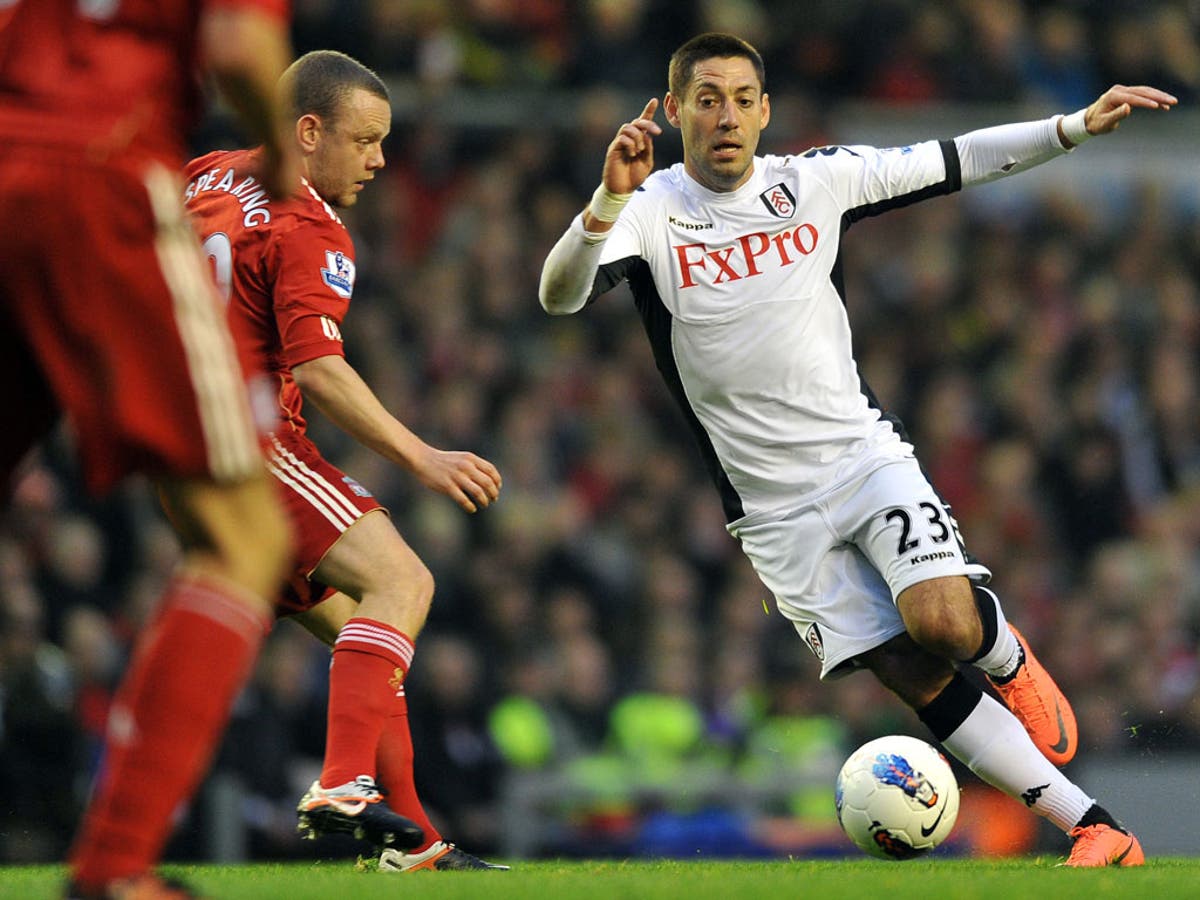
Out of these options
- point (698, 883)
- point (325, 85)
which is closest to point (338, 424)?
point (325, 85)

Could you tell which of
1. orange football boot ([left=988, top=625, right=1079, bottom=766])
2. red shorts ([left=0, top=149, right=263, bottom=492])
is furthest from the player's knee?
red shorts ([left=0, top=149, right=263, bottom=492])

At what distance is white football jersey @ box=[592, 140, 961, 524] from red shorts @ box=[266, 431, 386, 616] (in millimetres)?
1093

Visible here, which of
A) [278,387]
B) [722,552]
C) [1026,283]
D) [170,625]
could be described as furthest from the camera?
[1026,283]

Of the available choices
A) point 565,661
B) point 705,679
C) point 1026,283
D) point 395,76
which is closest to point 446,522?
point 565,661

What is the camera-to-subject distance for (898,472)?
18.7 feet

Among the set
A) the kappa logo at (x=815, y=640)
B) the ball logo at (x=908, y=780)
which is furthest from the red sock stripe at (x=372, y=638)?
the ball logo at (x=908, y=780)

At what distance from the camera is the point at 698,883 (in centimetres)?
432

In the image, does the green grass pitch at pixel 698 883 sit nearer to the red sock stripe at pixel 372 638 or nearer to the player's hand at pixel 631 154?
the red sock stripe at pixel 372 638

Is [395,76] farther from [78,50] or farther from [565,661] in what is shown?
[78,50]

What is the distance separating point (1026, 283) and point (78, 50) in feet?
34.8

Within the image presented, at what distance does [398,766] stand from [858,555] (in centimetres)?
162

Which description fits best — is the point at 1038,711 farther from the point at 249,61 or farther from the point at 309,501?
the point at 249,61

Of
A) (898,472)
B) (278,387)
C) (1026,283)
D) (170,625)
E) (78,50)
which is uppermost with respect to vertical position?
(1026,283)

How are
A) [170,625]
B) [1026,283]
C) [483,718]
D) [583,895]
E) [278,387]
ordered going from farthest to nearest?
[1026,283]
[483,718]
[278,387]
[583,895]
[170,625]
